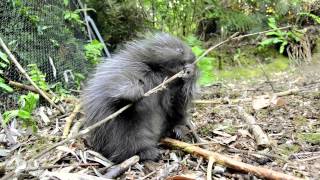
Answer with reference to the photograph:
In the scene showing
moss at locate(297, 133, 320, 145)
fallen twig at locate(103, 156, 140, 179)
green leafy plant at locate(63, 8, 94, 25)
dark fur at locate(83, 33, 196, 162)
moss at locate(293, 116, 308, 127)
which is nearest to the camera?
fallen twig at locate(103, 156, 140, 179)

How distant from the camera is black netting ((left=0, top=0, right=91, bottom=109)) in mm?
4883

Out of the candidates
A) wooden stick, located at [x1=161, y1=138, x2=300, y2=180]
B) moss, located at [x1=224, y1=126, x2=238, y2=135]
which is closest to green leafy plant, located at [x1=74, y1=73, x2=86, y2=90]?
moss, located at [x1=224, y1=126, x2=238, y2=135]

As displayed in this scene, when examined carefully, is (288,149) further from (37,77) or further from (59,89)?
(59,89)

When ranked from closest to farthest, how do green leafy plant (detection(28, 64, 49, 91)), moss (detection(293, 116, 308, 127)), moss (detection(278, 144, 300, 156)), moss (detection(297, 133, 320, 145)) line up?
moss (detection(278, 144, 300, 156)), moss (detection(297, 133, 320, 145)), moss (detection(293, 116, 308, 127)), green leafy plant (detection(28, 64, 49, 91))

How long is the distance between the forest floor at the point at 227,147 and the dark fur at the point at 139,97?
13cm

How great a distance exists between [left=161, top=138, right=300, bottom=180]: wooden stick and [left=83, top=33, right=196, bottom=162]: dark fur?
0.17 meters

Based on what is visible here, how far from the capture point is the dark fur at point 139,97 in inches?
118

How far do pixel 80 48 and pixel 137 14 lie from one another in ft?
5.29

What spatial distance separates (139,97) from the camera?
292 cm

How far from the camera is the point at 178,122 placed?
11.6 feet

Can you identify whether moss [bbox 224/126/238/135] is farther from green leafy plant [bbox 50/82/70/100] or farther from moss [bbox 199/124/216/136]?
green leafy plant [bbox 50/82/70/100]

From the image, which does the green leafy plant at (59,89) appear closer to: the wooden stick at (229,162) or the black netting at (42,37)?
the black netting at (42,37)

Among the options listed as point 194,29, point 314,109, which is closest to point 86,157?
point 314,109

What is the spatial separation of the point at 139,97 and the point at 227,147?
842 mm
